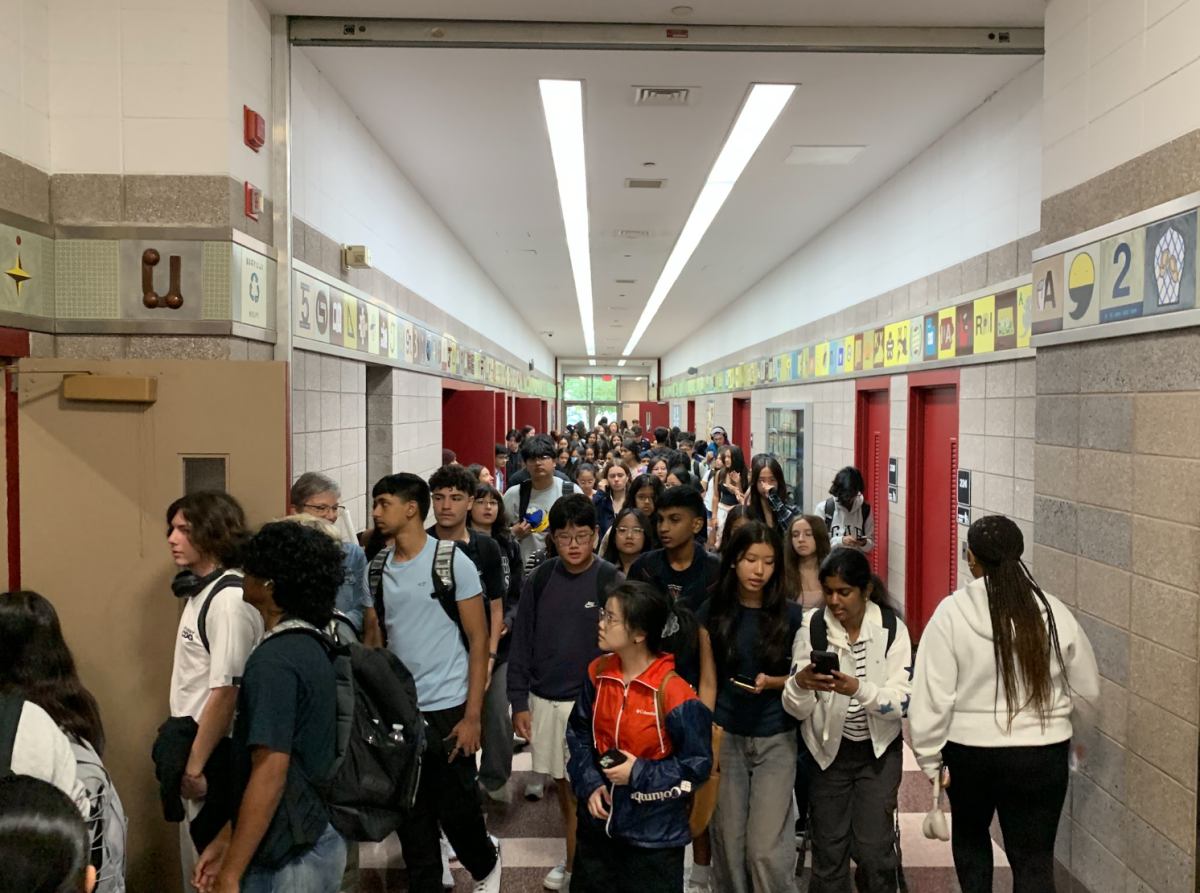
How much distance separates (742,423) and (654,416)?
48.2 ft

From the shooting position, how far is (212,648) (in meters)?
2.48

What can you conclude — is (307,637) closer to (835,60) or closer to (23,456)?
(23,456)

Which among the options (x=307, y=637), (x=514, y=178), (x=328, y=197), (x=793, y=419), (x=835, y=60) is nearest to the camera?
(x=307, y=637)

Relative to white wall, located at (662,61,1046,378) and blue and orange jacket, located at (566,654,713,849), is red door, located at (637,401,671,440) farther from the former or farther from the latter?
blue and orange jacket, located at (566,654,713,849)

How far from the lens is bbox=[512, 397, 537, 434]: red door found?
56.9 feet

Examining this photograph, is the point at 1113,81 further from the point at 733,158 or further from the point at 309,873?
the point at 309,873

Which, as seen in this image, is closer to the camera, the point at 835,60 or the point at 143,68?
the point at 143,68

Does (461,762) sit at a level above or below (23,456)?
below

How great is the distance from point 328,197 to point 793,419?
6.92 meters

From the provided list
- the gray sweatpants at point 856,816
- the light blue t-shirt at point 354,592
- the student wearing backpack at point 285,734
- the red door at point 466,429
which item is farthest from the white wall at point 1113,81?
the red door at point 466,429

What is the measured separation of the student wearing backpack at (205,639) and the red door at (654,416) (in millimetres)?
25417

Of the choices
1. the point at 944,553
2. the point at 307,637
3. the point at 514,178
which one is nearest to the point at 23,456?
the point at 307,637

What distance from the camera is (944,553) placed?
233 inches

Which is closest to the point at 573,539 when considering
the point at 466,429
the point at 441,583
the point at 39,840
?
the point at 441,583
